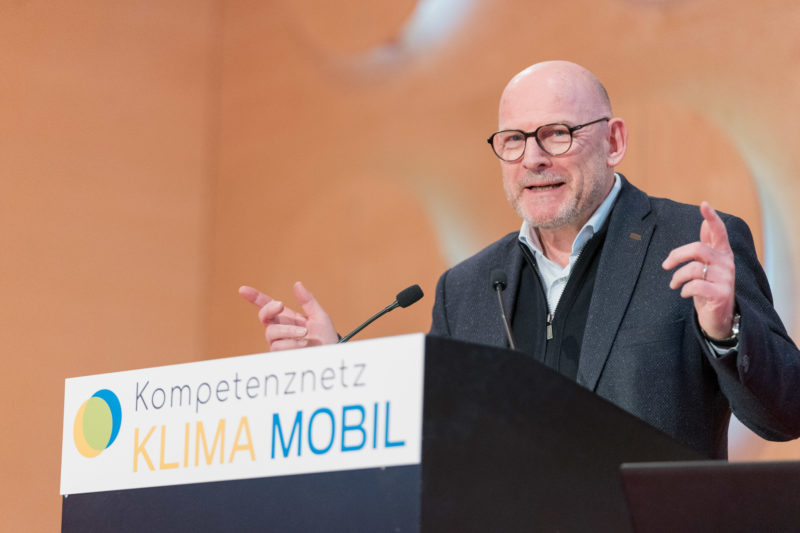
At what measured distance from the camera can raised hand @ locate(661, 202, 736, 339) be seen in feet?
5.69

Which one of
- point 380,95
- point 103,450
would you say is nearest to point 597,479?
point 103,450

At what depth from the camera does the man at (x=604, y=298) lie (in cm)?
203

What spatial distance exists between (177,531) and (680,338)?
1.27 metres

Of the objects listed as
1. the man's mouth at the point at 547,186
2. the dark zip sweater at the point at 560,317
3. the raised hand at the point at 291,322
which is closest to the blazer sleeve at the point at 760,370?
the dark zip sweater at the point at 560,317

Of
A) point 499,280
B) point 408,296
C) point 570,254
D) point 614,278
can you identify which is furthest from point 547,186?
point 408,296

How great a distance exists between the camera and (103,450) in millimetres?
1643

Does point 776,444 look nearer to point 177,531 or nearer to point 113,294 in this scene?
point 177,531

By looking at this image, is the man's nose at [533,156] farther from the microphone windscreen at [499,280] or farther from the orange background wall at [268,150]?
the orange background wall at [268,150]

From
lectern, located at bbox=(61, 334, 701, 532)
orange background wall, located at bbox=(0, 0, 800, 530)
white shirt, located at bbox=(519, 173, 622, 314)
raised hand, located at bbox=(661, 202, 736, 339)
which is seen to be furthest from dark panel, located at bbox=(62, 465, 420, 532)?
orange background wall, located at bbox=(0, 0, 800, 530)

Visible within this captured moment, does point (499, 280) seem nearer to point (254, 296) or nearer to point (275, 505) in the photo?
point (254, 296)

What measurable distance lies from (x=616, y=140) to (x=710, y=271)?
40.3 inches

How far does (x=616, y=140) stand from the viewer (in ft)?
9.02

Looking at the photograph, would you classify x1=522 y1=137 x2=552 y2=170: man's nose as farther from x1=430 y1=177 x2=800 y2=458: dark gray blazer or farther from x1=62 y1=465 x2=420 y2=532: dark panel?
x1=62 y1=465 x2=420 y2=532: dark panel

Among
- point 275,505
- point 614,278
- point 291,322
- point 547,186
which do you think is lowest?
point 275,505
